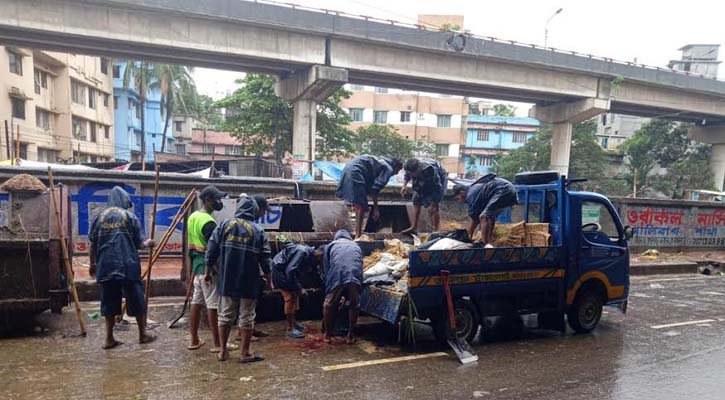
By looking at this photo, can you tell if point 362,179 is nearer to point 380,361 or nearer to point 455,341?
point 455,341

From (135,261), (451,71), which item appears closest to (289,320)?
(135,261)

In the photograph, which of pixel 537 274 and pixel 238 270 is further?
pixel 537 274

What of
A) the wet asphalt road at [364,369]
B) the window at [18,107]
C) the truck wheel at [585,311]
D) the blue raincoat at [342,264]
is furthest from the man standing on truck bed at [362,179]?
the window at [18,107]

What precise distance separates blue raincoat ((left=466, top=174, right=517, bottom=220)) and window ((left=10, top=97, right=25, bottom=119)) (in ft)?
91.9

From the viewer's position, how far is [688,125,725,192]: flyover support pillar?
3311cm

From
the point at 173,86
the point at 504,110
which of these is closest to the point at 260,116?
the point at 173,86

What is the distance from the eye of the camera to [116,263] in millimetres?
5148

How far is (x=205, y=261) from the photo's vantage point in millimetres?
5137

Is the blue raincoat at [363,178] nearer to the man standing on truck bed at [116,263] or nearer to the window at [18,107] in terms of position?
the man standing on truck bed at [116,263]

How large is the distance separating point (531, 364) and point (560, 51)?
73.1 ft

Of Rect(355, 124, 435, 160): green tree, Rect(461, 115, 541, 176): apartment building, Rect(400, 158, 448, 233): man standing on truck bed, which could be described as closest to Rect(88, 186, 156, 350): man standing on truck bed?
Rect(400, 158, 448, 233): man standing on truck bed

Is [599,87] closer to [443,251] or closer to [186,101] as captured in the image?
[443,251]

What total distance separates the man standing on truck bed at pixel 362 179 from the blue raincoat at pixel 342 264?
5.58 ft

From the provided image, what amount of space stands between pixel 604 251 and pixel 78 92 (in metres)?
36.9
